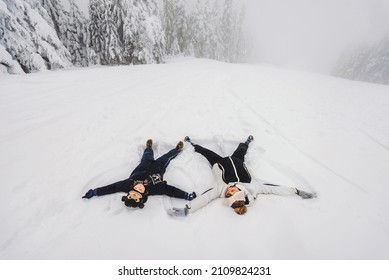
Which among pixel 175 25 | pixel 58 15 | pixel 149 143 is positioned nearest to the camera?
pixel 149 143

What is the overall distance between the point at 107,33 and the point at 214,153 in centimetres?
1561

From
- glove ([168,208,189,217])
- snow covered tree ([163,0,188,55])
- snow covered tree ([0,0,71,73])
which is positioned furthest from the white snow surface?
snow covered tree ([163,0,188,55])

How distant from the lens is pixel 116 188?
3529 mm

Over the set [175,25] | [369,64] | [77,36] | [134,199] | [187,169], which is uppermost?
[175,25]

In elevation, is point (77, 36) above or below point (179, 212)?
above

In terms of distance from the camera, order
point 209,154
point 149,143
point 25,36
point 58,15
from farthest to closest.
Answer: point 58,15 → point 25,36 → point 149,143 → point 209,154

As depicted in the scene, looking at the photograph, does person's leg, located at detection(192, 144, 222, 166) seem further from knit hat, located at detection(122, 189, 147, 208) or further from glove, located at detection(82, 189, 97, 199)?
glove, located at detection(82, 189, 97, 199)

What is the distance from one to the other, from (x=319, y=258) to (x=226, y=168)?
1818 millimetres

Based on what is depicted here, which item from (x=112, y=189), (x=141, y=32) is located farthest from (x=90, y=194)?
(x=141, y=32)

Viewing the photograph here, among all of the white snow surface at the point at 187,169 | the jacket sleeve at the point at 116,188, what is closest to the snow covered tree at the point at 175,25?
the white snow surface at the point at 187,169

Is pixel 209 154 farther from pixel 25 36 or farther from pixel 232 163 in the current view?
pixel 25 36

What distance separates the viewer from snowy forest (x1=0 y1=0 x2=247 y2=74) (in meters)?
9.86

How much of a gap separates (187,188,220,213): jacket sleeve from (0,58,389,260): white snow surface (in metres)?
0.08

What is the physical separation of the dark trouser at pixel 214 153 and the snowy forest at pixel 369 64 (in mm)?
57368
